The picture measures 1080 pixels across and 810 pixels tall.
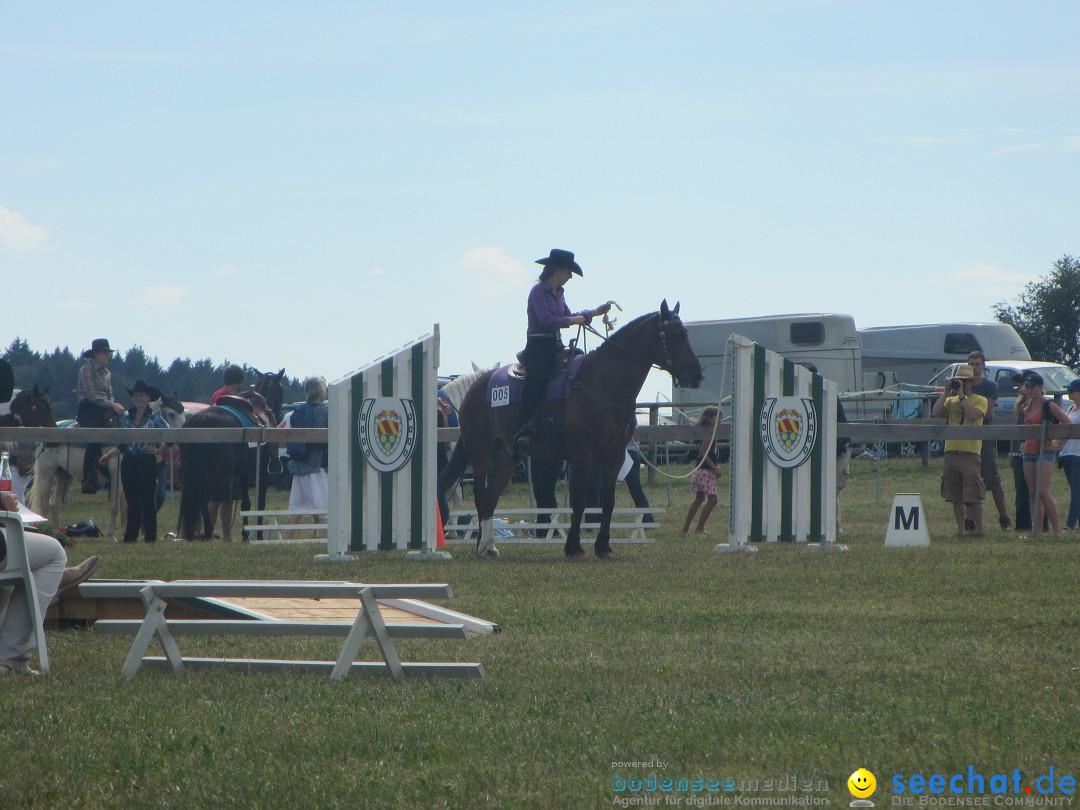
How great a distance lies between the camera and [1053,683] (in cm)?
547

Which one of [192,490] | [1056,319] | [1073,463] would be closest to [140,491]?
[192,490]

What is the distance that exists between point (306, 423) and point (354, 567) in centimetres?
483

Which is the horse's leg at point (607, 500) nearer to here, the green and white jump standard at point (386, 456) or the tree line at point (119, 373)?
the green and white jump standard at point (386, 456)

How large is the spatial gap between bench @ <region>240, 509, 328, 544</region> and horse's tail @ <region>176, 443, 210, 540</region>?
19.7 inches

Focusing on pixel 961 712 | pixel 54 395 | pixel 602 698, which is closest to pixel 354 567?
pixel 602 698

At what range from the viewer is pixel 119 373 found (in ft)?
422

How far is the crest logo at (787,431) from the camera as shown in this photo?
12773 millimetres

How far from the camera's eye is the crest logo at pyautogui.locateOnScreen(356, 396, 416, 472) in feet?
39.6

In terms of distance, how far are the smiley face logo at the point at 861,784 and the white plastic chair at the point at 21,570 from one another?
3772mm

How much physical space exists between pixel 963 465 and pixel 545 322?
17.0ft

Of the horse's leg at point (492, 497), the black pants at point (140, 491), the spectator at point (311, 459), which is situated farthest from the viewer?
the spectator at point (311, 459)

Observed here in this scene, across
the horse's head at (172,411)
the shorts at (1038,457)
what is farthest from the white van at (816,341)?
the shorts at (1038,457)

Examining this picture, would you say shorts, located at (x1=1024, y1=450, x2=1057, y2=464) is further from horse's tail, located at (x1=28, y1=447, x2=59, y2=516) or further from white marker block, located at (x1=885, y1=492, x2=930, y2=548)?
horse's tail, located at (x1=28, y1=447, x2=59, y2=516)

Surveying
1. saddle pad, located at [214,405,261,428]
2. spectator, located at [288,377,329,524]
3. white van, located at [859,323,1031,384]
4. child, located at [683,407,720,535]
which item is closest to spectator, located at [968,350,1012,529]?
child, located at [683,407,720,535]
